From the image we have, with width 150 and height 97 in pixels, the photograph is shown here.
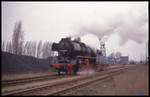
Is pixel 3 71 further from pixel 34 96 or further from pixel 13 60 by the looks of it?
pixel 34 96

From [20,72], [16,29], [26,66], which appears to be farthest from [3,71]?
[16,29]

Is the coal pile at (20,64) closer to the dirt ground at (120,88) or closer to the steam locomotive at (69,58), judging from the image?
the steam locomotive at (69,58)

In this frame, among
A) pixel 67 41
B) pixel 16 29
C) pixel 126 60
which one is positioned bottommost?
pixel 126 60

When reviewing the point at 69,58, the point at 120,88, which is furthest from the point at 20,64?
the point at 120,88

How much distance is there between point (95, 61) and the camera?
2544 cm

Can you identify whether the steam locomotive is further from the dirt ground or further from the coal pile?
the dirt ground

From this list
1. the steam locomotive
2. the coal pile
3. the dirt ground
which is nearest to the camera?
the dirt ground

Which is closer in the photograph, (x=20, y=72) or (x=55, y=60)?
(x=55, y=60)

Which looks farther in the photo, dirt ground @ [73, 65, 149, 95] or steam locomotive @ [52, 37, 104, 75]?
steam locomotive @ [52, 37, 104, 75]

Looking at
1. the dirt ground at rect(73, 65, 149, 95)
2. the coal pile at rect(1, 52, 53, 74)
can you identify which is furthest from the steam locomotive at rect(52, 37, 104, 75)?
the dirt ground at rect(73, 65, 149, 95)

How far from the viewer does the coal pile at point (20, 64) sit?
67.1ft

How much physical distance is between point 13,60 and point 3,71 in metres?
3.34

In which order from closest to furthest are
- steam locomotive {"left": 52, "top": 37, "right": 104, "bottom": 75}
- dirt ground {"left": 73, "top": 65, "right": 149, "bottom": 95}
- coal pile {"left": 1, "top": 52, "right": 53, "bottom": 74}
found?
dirt ground {"left": 73, "top": 65, "right": 149, "bottom": 95}, steam locomotive {"left": 52, "top": 37, "right": 104, "bottom": 75}, coal pile {"left": 1, "top": 52, "right": 53, "bottom": 74}

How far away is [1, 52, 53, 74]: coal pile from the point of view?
67.1ft
